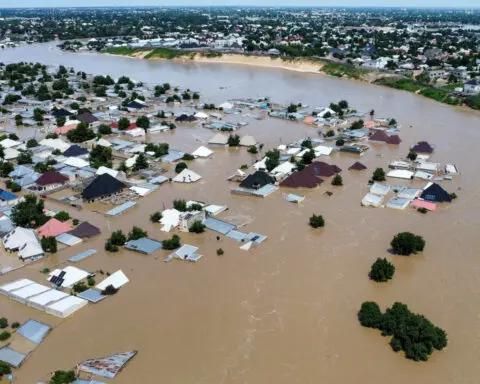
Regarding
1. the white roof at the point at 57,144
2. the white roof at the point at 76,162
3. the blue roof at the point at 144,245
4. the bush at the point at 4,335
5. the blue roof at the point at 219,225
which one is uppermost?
the bush at the point at 4,335

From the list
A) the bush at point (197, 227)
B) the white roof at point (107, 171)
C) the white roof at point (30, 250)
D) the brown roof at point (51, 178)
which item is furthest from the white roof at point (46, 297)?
the white roof at point (107, 171)

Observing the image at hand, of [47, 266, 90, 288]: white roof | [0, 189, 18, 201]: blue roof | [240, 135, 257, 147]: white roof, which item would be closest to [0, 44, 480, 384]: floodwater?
[47, 266, 90, 288]: white roof

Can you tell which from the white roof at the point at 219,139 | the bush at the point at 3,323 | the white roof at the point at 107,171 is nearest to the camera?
the bush at the point at 3,323

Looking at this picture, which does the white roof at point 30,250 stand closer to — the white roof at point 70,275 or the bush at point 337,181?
the white roof at point 70,275

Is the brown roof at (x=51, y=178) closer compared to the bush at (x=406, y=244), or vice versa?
the bush at (x=406, y=244)

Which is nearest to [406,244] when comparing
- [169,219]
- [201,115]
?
[169,219]

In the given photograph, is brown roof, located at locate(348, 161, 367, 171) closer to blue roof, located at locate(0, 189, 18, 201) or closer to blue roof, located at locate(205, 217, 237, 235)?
blue roof, located at locate(205, 217, 237, 235)
